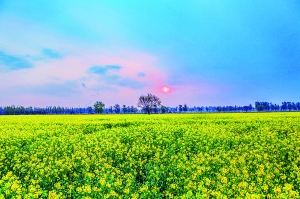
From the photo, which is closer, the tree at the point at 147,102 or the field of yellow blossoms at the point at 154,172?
the field of yellow blossoms at the point at 154,172

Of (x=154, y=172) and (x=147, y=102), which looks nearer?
(x=154, y=172)

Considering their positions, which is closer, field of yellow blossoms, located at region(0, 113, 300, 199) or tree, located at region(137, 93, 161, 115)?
field of yellow blossoms, located at region(0, 113, 300, 199)

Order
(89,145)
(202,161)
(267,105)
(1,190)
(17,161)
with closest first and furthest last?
(1,190)
(202,161)
(17,161)
(89,145)
(267,105)

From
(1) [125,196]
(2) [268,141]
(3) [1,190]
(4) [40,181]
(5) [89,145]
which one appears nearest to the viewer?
(1) [125,196]

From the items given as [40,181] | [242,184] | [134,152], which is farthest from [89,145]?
[242,184]

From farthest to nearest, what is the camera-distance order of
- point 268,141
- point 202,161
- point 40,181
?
point 268,141 < point 202,161 < point 40,181

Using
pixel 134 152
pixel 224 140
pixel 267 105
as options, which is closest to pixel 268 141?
pixel 224 140

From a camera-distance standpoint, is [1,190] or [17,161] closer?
[1,190]

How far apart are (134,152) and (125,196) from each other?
5.75 m

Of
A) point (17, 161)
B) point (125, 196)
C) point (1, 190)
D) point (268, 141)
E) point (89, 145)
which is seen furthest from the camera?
point (268, 141)

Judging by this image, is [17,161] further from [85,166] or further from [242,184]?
[242,184]

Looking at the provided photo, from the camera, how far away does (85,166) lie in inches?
395

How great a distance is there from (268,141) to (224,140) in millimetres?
2400

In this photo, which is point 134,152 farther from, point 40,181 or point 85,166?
point 40,181
